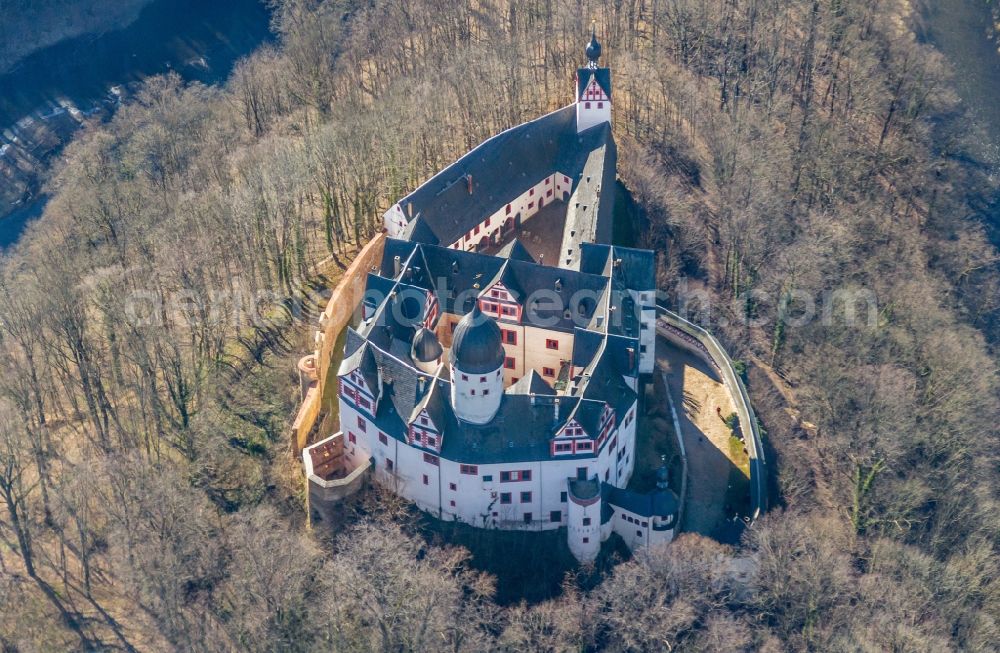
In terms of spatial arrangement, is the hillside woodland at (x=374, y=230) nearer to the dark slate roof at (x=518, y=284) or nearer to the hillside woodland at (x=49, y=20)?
the dark slate roof at (x=518, y=284)

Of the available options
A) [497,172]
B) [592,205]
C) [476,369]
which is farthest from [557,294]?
[497,172]

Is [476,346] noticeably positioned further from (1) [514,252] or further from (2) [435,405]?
(1) [514,252]

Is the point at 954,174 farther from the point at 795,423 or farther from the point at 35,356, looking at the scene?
the point at 35,356

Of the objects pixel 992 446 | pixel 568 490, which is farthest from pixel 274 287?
pixel 992 446

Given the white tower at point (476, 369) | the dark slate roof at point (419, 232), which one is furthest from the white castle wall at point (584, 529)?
the dark slate roof at point (419, 232)

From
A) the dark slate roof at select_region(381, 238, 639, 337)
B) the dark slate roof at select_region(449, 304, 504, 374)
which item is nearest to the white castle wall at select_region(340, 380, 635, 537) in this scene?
the dark slate roof at select_region(449, 304, 504, 374)

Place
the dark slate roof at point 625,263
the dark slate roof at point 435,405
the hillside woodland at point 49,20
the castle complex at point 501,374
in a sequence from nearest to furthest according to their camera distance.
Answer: the dark slate roof at point 435,405 < the castle complex at point 501,374 < the dark slate roof at point 625,263 < the hillside woodland at point 49,20
